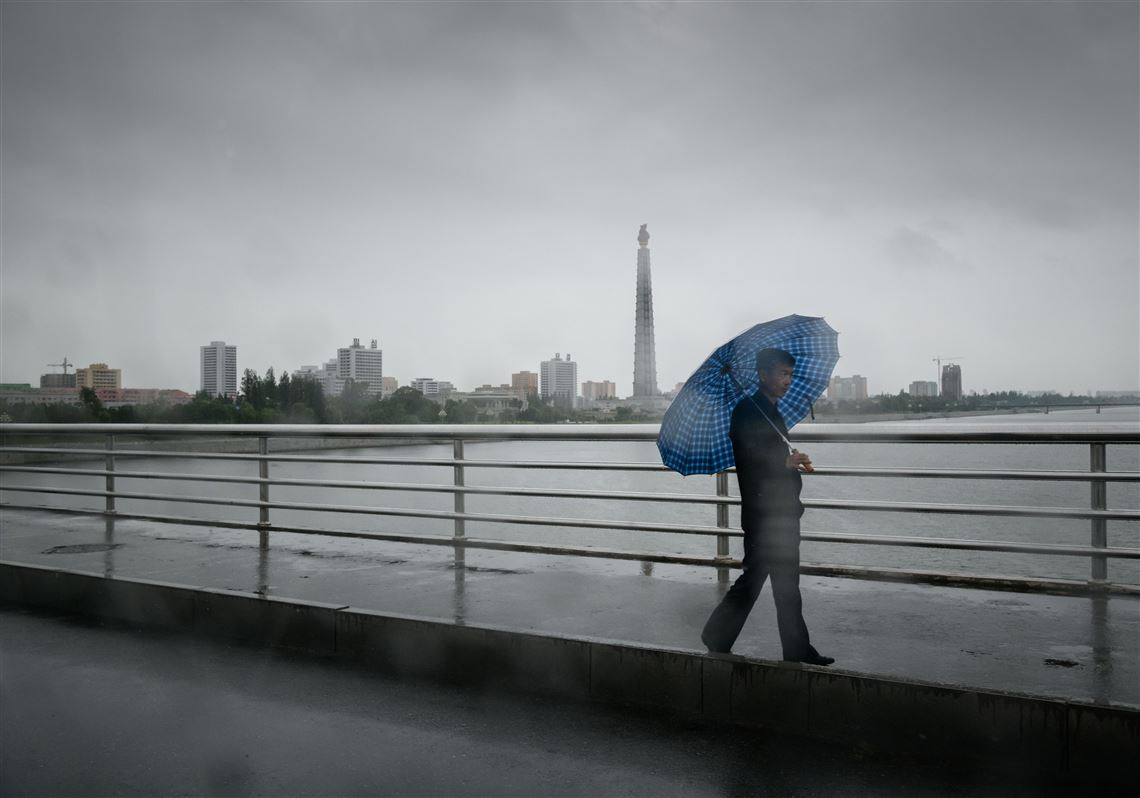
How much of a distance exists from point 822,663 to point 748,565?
0.58 meters

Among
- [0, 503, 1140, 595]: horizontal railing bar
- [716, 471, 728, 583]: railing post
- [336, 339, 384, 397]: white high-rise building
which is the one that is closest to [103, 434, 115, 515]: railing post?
[0, 503, 1140, 595]: horizontal railing bar

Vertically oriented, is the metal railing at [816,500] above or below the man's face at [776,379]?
below

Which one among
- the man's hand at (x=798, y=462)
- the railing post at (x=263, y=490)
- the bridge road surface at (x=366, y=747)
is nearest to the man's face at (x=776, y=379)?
the man's hand at (x=798, y=462)

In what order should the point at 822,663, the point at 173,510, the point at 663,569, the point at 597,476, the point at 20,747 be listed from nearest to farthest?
1. the point at 20,747
2. the point at 822,663
3. the point at 663,569
4. the point at 173,510
5. the point at 597,476

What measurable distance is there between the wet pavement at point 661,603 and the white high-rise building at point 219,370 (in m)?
36.3

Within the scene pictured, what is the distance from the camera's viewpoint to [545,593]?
611 centimetres

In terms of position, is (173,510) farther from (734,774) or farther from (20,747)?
(734,774)

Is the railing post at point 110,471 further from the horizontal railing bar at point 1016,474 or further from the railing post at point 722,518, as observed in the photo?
the horizontal railing bar at point 1016,474

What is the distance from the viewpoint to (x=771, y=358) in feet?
14.0

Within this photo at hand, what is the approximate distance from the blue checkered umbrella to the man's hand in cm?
40

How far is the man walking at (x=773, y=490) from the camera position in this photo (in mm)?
4277

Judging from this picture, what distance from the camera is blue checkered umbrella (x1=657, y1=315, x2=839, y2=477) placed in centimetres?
441

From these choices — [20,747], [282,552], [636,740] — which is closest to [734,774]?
[636,740]

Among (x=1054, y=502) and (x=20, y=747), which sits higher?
(x=20, y=747)
